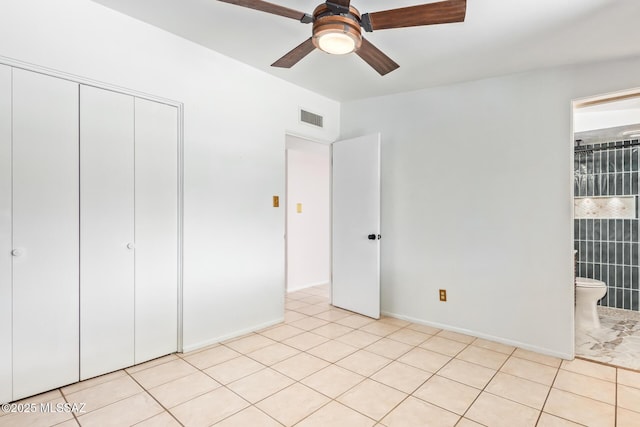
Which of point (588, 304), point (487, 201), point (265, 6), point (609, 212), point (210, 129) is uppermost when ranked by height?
point (265, 6)

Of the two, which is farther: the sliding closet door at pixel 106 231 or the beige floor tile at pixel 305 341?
the beige floor tile at pixel 305 341

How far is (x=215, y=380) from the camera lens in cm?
238

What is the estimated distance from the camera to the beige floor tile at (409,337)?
10.3 ft

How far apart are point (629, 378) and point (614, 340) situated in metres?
0.93

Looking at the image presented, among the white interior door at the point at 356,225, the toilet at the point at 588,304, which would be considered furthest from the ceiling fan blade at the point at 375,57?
the toilet at the point at 588,304

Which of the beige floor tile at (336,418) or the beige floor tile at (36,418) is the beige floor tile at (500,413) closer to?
the beige floor tile at (336,418)

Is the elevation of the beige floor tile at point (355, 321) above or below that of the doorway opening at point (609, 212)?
below

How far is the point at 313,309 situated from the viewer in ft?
13.6

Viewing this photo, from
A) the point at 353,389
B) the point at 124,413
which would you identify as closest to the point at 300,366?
the point at 353,389

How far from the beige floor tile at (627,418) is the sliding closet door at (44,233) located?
344cm

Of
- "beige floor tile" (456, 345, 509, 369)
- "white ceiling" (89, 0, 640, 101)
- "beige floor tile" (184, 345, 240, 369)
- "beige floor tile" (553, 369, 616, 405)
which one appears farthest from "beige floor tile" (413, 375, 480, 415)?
"white ceiling" (89, 0, 640, 101)

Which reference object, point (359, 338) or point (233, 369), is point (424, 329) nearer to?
point (359, 338)

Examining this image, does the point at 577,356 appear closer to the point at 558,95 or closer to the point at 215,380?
the point at 558,95

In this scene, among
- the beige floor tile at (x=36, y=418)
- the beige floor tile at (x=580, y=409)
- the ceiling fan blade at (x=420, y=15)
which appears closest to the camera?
the ceiling fan blade at (x=420, y=15)
